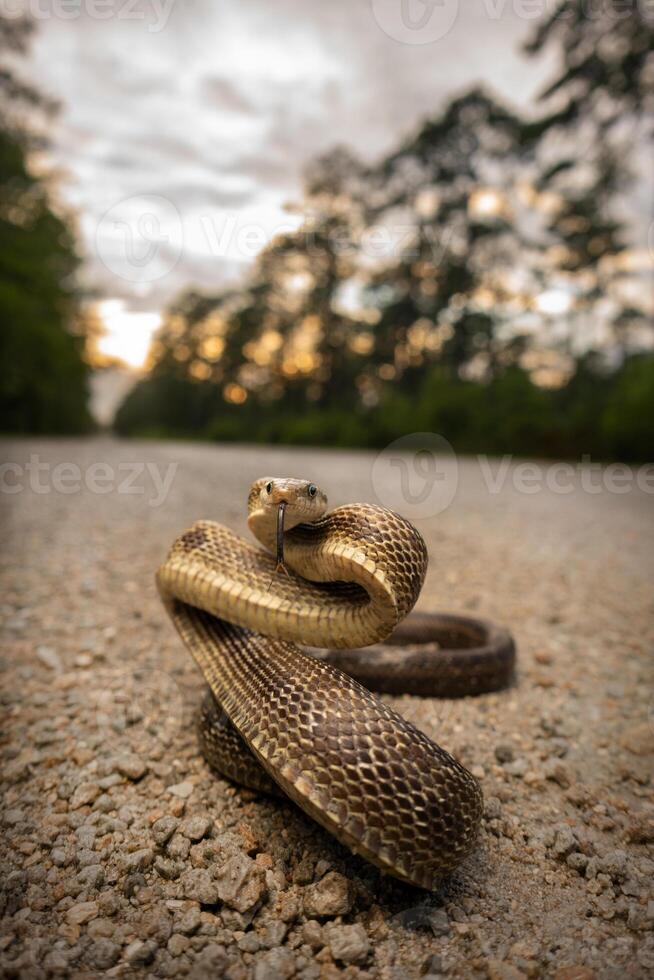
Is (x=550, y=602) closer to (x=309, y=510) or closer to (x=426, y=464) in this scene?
(x=309, y=510)

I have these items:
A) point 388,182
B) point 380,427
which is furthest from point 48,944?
point 388,182

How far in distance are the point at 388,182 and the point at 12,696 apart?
2809cm

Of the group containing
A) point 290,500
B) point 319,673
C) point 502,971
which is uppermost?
point 290,500

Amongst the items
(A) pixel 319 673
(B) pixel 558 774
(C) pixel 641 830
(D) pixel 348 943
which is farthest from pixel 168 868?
(C) pixel 641 830

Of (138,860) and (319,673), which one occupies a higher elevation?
(319,673)

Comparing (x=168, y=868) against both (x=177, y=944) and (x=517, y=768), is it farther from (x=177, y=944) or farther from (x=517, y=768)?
(x=517, y=768)

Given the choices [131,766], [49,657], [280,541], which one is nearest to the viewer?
[280,541]

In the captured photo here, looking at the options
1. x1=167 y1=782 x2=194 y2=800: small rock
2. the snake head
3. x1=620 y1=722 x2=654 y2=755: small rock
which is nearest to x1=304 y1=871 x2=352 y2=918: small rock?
x1=167 y1=782 x2=194 y2=800: small rock

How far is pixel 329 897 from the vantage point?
179cm

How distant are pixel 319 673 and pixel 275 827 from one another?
0.56 meters

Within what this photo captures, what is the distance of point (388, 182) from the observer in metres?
26.6

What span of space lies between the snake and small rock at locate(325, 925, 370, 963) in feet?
0.59

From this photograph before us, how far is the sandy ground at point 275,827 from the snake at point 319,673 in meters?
0.18

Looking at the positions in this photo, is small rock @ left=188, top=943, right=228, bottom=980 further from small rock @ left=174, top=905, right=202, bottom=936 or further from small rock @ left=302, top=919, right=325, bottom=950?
small rock @ left=302, top=919, right=325, bottom=950
